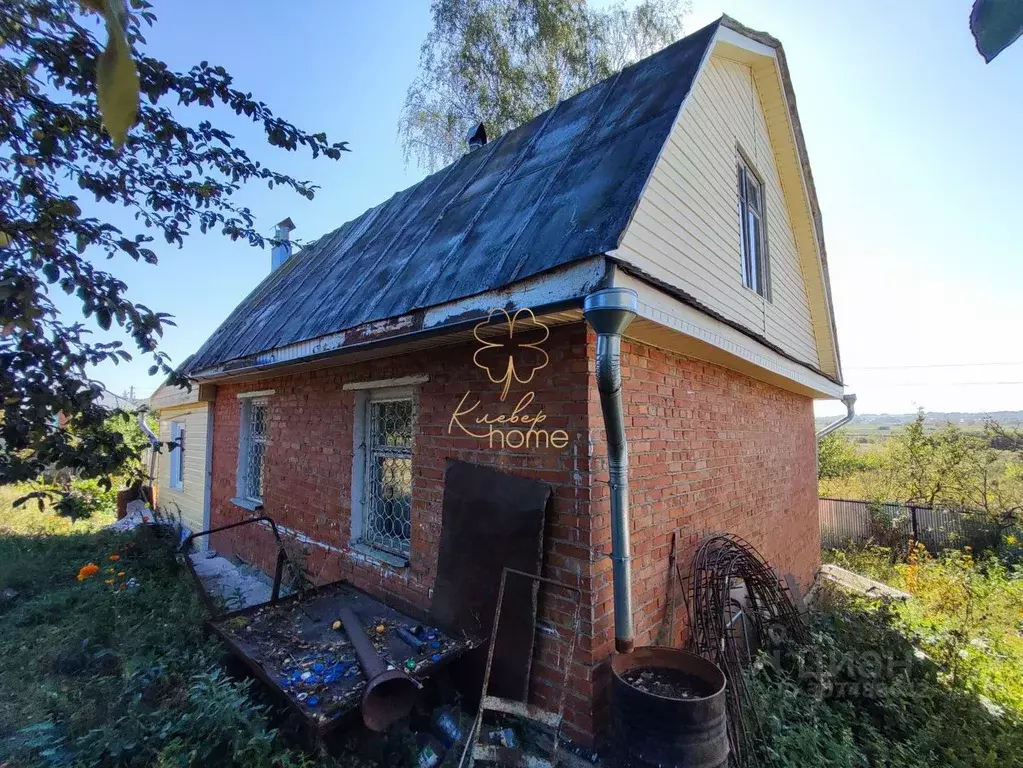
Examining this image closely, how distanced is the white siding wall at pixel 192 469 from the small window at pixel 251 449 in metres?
1.47

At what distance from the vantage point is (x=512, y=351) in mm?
3359

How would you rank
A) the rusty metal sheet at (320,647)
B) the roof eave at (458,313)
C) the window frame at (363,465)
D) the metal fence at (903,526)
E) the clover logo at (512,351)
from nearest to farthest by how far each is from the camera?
1. the roof eave at (458,313)
2. the rusty metal sheet at (320,647)
3. the clover logo at (512,351)
4. the window frame at (363,465)
5. the metal fence at (903,526)

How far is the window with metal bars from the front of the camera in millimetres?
4508

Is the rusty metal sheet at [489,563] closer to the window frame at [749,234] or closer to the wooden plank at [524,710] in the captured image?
the wooden plank at [524,710]

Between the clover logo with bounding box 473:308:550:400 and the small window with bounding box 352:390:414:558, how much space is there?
3.98 ft

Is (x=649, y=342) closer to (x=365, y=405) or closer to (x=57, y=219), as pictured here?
(x=365, y=405)

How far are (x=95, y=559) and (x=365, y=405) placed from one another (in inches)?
262

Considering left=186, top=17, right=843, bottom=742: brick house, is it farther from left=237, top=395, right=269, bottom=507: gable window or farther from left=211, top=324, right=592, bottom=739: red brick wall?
left=237, top=395, right=269, bottom=507: gable window

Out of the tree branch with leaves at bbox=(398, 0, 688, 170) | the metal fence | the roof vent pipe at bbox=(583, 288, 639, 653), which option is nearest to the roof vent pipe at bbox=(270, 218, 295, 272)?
the tree branch with leaves at bbox=(398, 0, 688, 170)

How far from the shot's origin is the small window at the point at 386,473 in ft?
14.8

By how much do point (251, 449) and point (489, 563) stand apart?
550cm

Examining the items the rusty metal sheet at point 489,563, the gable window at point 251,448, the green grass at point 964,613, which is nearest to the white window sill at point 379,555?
the rusty metal sheet at point 489,563

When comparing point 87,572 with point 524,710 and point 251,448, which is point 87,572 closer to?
point 251,448

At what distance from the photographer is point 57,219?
2.64m
